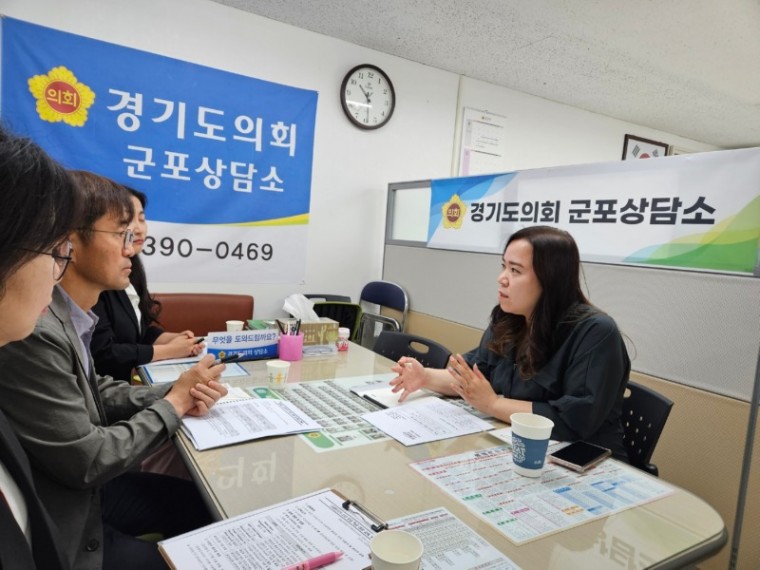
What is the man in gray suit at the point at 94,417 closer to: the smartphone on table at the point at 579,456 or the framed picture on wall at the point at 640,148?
the smartphone on table at the point at 579,456

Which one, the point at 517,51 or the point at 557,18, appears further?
the point at 517,51

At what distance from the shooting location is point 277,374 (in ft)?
5.06

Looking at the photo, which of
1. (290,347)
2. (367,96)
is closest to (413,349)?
(290,347)

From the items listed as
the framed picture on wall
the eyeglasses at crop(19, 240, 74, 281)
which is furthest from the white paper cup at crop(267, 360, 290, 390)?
the framed picture on wall

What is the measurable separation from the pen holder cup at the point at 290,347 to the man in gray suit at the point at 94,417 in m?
0.54

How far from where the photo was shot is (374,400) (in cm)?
147

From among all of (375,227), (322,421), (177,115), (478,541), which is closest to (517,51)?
(375,227)

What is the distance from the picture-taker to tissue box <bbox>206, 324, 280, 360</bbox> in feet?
5.84

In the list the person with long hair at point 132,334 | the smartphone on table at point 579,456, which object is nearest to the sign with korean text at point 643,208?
the smartphone on table at point 579,456

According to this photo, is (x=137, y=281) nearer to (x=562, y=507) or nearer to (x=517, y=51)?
(x=562, y=507)

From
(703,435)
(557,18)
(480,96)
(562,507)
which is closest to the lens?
(562,507)

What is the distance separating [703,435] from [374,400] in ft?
4.10

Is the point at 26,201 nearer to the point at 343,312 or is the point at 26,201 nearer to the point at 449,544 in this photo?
the point at 449,544

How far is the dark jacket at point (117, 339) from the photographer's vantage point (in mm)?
1668
